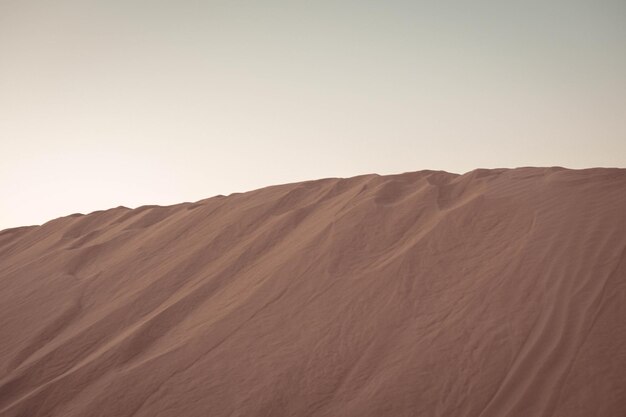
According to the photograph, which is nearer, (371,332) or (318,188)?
(371,332)

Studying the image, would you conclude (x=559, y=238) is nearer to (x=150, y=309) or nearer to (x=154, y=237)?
(x=150, y=309)

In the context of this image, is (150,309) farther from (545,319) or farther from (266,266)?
(545,319)

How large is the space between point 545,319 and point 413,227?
1.23 metres

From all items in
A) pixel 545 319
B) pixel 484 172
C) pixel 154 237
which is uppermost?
pixel 484 172

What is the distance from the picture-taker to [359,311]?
289 cm

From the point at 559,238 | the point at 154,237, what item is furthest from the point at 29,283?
the point at 559,238

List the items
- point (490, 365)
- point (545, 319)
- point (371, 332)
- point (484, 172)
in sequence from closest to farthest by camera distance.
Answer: point (490, 365) → point (545, 319) → point (371, 332) → point (484, 172)

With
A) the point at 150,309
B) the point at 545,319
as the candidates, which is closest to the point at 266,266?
the point at 150,309

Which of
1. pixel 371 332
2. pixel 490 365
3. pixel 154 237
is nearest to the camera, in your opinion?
pixel 490 365

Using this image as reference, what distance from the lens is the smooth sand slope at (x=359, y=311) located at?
2.29 meters

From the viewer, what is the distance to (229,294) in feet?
11.3

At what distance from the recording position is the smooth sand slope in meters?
2.29

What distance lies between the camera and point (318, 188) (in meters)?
4.75

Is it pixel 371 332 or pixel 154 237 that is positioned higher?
pixel 154 237
